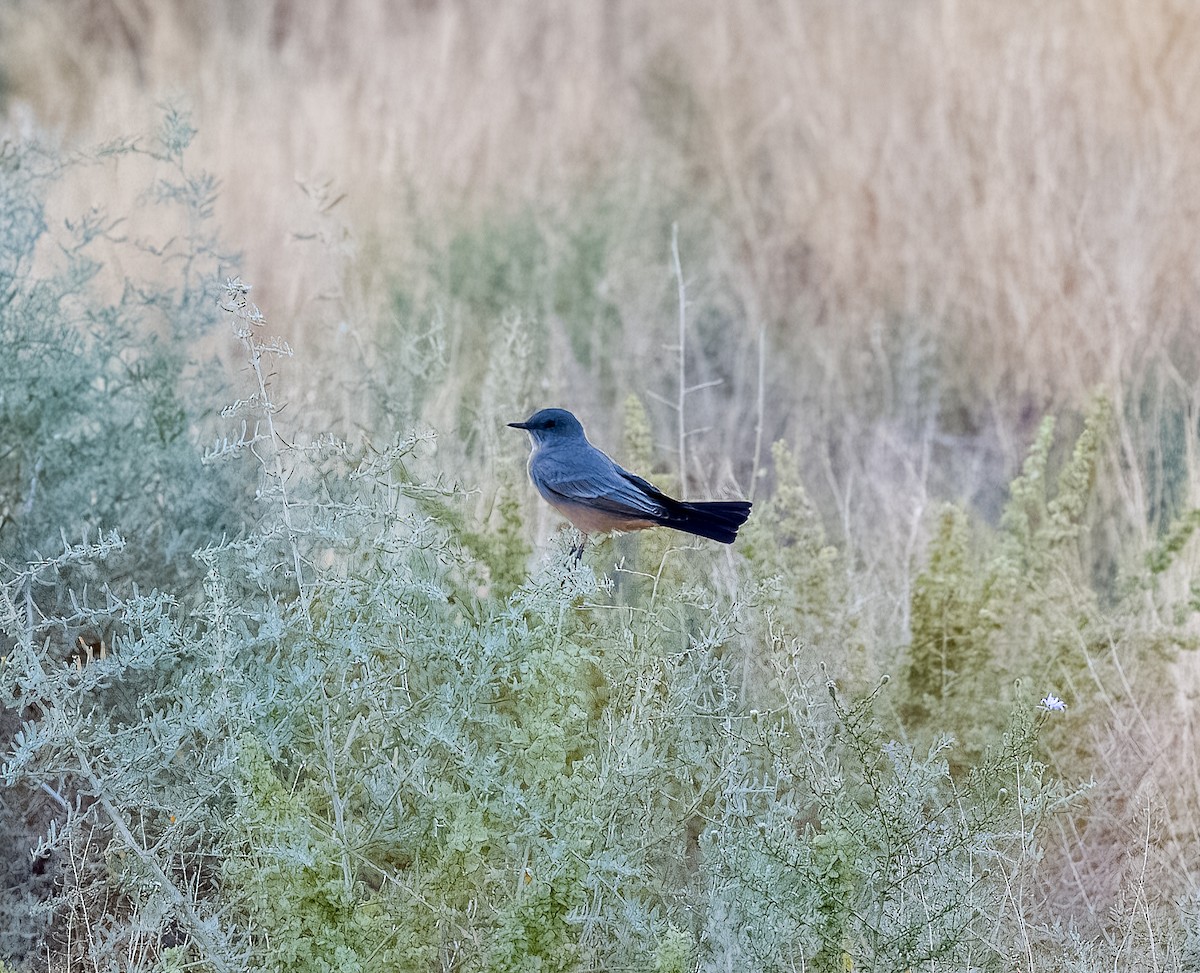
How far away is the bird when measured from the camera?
12.0ft

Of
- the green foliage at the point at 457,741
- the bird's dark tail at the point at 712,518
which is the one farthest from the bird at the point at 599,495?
the green foliage at the point at 457,741

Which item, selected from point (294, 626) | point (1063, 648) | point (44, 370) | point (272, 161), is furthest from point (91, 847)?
point (272, 161)

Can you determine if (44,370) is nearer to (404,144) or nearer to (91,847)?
(91,847)

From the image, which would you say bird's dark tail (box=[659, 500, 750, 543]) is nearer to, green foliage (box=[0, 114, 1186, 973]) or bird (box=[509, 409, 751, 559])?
bird (box=[509, 409, 751, 559])

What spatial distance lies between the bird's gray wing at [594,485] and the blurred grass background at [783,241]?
17 centimetres

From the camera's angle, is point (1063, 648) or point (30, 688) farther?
point (1063, 648)

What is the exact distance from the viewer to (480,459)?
4.80 metres

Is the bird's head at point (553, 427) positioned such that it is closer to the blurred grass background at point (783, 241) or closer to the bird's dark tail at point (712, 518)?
the blurred grass background at point (783, 241)

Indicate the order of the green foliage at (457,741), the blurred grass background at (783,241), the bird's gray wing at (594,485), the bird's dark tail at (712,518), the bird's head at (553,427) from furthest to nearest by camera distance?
the blurred grass background at (783,241)
the bird's head at (553,427)
the bird's gray wing at (594,485)
the bird's dark tail at (712,518)
the green foliage at (457,741)

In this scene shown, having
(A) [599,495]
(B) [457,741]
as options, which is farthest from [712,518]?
(B) [457,741]

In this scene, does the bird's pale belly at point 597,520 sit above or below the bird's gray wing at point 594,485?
below

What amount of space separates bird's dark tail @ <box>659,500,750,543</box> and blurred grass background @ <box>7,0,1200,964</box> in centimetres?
49

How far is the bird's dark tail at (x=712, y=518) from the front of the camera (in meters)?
3.64

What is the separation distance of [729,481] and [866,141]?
3.21 metres
